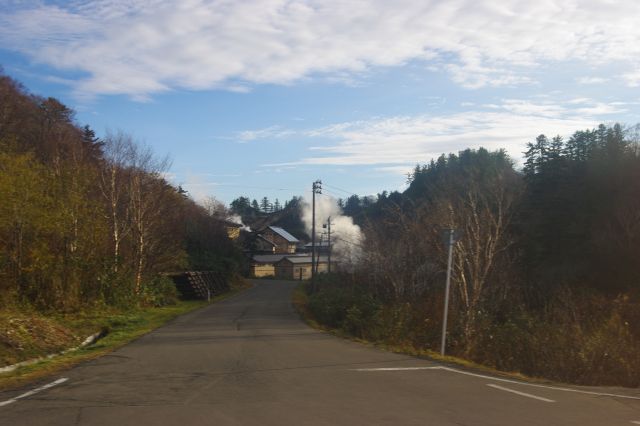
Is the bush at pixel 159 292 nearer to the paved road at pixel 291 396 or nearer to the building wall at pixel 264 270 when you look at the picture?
the paved road at pixel 291 396

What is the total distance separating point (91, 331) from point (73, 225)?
679 centimetres

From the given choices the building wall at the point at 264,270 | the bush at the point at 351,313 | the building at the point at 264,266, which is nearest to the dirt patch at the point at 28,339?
the bush at the point at 351,313

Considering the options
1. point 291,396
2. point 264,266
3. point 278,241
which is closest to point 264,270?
point 264,266

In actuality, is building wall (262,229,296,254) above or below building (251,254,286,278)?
above

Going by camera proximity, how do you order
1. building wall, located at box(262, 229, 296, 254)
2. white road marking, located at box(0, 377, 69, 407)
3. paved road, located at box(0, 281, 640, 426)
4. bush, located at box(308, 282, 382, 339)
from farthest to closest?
building wall, located at box(262, 229, 296, 254) < bush, located at box(308, 282, 382, 339) < white road marking, located at box(0, 377, 69, 407) < paved road, located at box(0, 281, 640, 426)

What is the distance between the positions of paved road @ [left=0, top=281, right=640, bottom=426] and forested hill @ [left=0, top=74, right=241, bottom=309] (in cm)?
1129

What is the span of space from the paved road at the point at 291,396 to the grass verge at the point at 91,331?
65 cm

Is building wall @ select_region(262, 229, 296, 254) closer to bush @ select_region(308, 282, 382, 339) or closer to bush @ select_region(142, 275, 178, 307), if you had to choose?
bush @ select_region(142, 275, 178, 307)

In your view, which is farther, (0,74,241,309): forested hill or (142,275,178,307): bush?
(142,275,178,307): bush

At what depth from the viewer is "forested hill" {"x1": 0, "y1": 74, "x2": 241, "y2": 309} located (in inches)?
843

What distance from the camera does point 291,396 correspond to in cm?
797

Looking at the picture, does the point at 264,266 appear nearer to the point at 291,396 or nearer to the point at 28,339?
the point at 28,339

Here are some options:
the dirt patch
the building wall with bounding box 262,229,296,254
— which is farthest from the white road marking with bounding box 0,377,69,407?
the building wall with bounding box 262,229,296,254

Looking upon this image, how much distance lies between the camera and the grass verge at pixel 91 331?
33.0 ft
